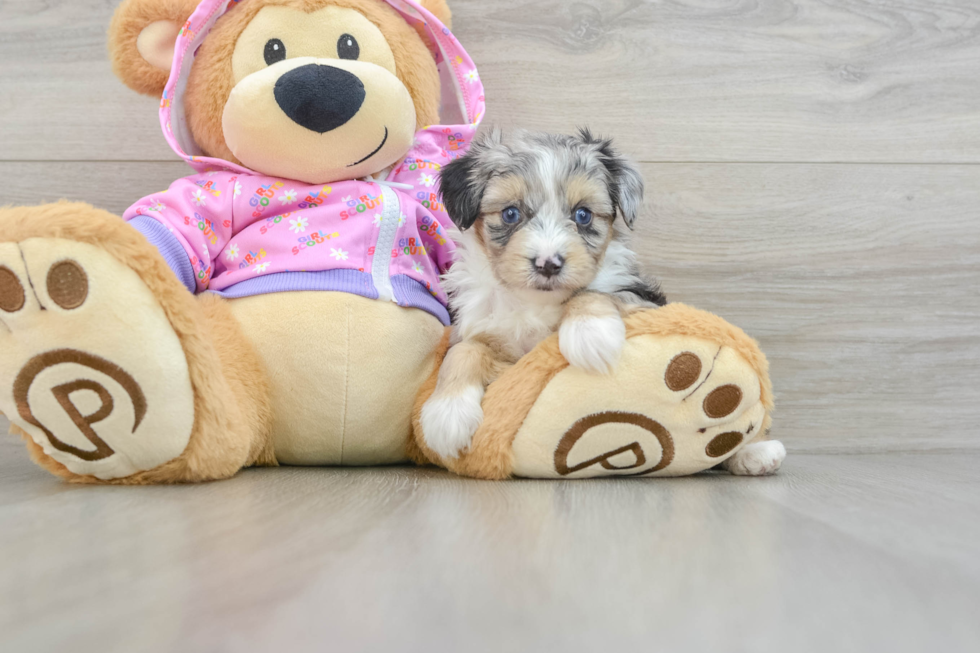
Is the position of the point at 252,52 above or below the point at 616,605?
above

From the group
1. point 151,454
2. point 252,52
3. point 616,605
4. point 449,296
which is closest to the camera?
point 616,605

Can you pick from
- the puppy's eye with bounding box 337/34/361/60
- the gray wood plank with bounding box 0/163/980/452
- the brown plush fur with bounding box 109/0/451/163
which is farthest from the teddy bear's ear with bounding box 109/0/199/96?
the gray wood plank with bounding box 0/163/980/452

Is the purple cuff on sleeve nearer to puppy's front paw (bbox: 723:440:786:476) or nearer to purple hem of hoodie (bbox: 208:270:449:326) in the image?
purple hem of hoodie (bbox: 208:270:449:326)

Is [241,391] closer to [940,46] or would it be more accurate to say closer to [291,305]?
[291,305]

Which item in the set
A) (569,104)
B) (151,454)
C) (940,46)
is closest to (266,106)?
(151,454)

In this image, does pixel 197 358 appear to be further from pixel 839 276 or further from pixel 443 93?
pixel 839 276

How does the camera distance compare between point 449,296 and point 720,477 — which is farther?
point 449,296

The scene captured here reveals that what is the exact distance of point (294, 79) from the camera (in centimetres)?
144

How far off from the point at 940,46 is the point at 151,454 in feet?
7.55

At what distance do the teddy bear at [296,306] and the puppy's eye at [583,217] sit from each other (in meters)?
0.25

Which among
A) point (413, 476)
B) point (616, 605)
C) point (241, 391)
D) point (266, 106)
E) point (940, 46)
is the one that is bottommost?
point (413, 476)

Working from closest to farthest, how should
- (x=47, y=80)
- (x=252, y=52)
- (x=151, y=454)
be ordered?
(x=151, y=454) < (x=252, y=52) < (x=47, y=80)

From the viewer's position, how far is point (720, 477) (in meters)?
1.44

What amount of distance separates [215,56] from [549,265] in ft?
3.02
